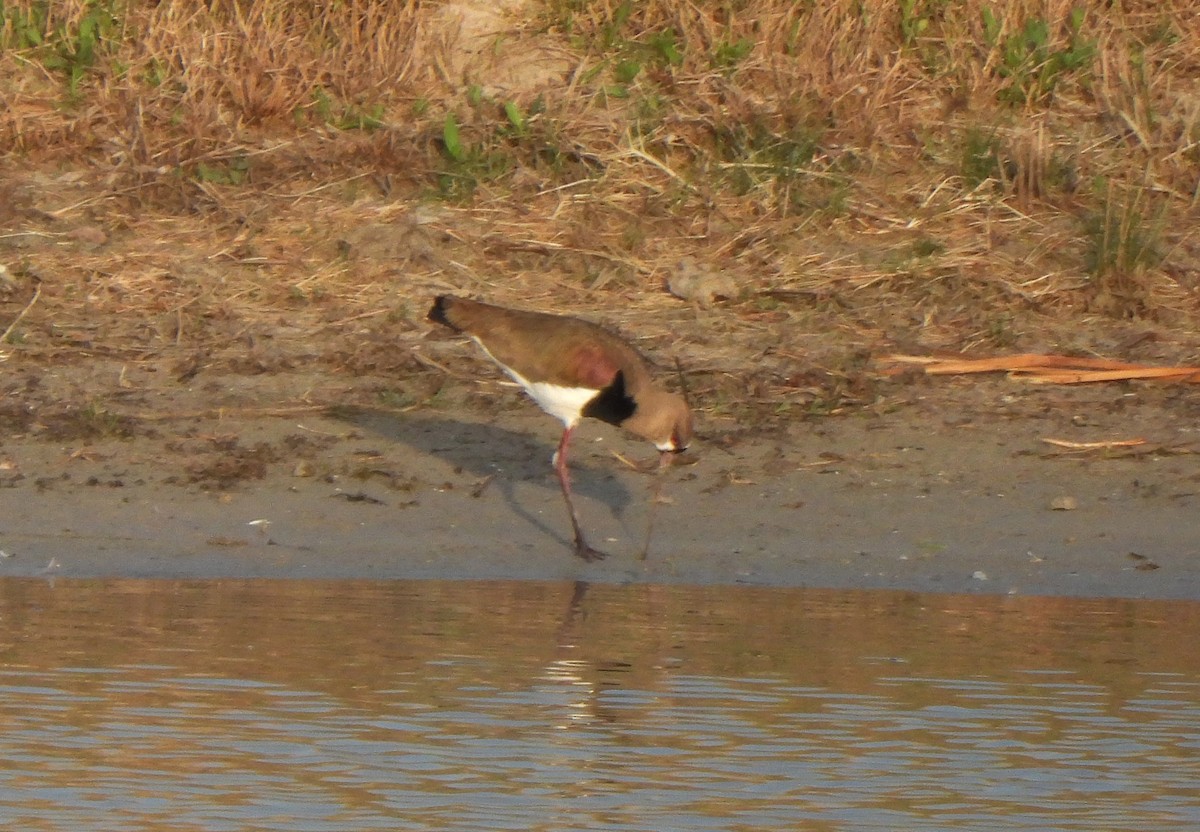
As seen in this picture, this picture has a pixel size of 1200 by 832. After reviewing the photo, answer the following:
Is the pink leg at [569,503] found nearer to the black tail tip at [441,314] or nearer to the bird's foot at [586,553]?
the bird's foot at [586,553]

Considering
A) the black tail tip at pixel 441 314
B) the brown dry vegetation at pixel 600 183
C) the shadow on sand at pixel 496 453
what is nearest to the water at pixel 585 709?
the shadow on sand at pixel 496 453

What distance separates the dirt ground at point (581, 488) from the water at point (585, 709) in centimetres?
32

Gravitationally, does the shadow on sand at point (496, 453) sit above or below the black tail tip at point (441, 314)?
below

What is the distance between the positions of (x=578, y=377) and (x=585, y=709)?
239 centimetres

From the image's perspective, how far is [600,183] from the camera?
1079 cm

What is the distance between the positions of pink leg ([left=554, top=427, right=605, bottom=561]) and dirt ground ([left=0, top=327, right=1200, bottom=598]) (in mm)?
50

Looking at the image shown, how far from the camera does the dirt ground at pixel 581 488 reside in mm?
7570

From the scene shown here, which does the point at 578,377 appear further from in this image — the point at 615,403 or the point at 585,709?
the point at 585,709

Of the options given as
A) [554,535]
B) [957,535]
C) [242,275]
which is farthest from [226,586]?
[242,275]

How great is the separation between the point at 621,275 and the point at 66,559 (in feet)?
11.7

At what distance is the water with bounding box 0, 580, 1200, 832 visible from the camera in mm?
4703

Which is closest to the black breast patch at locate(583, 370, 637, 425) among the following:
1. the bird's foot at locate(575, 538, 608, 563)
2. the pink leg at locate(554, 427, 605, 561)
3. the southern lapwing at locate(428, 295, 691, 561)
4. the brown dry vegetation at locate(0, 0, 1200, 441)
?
the southern lapwing at locate(428, 295, 691, 561)

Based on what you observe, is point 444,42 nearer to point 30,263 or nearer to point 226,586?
point 30,263

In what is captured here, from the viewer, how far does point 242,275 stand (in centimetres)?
1016
